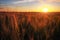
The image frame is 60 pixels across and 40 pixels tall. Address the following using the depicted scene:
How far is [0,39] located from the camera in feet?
3.52

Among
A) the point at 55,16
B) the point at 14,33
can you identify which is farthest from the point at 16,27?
the point at 55,16

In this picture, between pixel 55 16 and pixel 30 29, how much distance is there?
0.21 m

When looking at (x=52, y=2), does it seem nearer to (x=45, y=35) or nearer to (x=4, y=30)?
(x=45, y=35)

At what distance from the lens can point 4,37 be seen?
1072mm

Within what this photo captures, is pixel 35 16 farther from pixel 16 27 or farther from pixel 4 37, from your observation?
pixel 4 37

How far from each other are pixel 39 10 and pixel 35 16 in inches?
2.3

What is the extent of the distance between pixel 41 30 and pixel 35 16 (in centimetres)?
12

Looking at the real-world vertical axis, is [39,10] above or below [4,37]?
above

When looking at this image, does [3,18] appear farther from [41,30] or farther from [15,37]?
[41,30]

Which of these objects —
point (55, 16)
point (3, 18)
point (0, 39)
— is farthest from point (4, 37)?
point (55, 16)

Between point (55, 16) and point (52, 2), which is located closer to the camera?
point (55, 16)

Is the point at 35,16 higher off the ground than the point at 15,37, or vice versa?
the point at 35,16

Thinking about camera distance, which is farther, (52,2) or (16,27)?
(52,2)

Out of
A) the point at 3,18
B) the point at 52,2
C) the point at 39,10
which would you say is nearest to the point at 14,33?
the point at 3,18
